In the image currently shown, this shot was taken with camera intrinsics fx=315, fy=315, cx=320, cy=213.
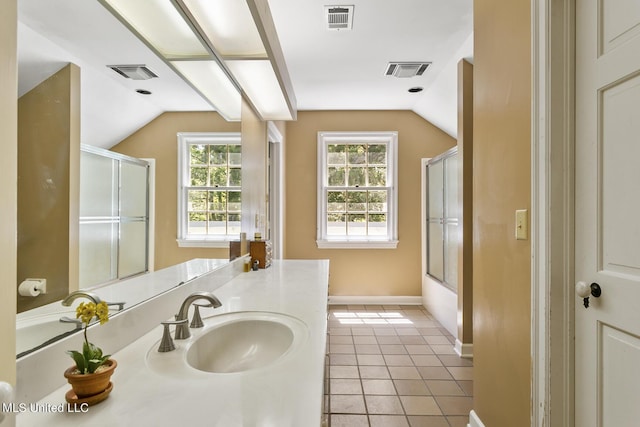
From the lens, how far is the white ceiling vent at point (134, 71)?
1.01 meters

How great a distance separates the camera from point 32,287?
2.19ft

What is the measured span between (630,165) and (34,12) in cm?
154

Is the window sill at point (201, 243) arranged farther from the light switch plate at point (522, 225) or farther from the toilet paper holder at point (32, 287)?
the light switch plate at point (522, 225)

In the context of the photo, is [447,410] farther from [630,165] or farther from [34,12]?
[34,12]

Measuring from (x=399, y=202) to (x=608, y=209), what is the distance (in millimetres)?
3225

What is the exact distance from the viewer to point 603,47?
98 centimetres

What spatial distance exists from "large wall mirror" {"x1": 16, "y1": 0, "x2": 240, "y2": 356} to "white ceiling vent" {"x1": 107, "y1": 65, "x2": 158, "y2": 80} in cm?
2

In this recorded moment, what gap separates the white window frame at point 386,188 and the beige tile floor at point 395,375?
0.96m

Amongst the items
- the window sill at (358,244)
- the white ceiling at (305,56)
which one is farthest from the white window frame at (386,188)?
the white ceiling at (305,56)

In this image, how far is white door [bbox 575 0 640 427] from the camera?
2.92 feet

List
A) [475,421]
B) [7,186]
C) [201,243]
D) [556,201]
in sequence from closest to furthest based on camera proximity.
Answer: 1. [7,186]
2. [556,201]
3. [201,243]
4. [475,421]

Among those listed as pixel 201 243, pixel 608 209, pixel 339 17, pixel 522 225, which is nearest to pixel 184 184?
pixel 201 243

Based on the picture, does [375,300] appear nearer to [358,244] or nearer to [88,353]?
[358,244]

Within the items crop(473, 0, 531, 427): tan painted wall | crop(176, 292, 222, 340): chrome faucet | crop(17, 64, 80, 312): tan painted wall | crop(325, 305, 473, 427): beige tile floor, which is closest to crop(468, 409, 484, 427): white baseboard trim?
crop(473, 0, 531, 427): tan painted wall
